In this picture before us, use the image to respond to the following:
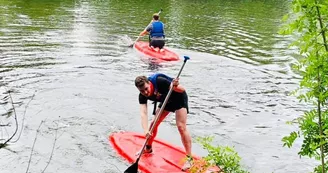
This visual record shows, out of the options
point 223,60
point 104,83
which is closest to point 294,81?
Result: point 223,60

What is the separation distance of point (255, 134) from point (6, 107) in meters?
6.49

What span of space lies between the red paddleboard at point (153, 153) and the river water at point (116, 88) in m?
0.25

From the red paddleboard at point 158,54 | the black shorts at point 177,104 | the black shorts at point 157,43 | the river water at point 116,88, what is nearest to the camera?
the black shorts at point 177,104

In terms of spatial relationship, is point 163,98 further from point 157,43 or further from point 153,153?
point 157,43

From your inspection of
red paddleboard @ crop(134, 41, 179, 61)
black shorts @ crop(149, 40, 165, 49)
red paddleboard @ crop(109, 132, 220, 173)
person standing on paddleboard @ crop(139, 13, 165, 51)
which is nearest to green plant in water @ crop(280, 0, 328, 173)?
red paddleboard @ crop(109, 132, 220, 173)

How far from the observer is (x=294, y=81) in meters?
15.9

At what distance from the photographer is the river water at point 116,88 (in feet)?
30.7

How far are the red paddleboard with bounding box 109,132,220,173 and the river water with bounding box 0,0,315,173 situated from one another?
0.81 feet

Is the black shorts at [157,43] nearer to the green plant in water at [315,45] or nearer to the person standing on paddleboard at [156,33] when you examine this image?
the person standing on paddleboard at [156,33]

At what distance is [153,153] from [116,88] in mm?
5795

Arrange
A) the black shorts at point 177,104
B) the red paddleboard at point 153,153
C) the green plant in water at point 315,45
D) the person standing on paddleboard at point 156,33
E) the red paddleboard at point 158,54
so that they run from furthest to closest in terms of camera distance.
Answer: the person standing on paddleboard at point 156,33
the red paddleboard at point 158,54
the red paddleboard at point 153,153
the black shorts at point 177,104
the green plant in water at point 315,45

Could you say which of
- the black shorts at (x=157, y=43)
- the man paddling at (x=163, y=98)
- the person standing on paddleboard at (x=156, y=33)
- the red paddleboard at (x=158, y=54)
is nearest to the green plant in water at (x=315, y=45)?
the man paddling at (x=163, y=98)

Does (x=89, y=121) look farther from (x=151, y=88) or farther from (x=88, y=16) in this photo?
(x=88, y=16)

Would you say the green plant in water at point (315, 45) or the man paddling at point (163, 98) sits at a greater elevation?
the green plant in water at point (315, 45)
